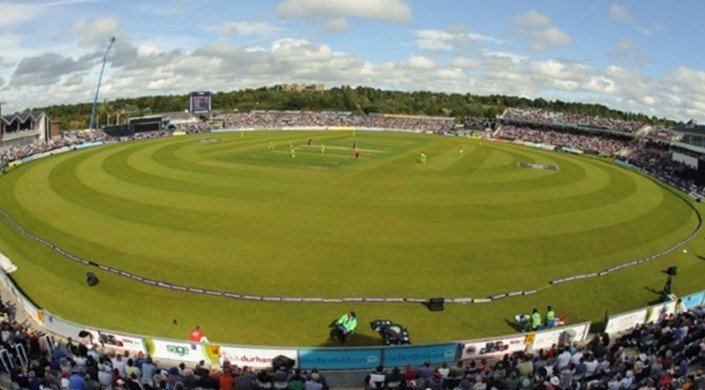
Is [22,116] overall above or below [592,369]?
above

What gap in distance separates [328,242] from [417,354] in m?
13.5

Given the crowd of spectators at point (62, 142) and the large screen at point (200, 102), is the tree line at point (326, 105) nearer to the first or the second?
the large screen at point (200, 102)

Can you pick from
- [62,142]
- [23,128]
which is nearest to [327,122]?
[62,142]

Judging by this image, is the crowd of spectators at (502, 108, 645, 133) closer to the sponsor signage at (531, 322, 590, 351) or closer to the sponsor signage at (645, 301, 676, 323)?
the sponsor signage at (645, 301, 676, 323)

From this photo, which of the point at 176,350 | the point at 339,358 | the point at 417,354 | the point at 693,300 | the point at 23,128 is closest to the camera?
the point at 339,358

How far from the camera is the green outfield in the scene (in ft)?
66.0

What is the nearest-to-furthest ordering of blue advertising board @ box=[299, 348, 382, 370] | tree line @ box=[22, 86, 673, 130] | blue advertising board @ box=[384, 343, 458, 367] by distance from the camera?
blue advertising board @ box=[299, 348, 382, 370], blue advertising board @ box=[384, 343, 458, 367], tree line @ box=[22, 86, 673, 130]

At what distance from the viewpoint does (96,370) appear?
13.1 m

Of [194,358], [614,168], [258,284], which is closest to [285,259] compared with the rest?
[258,284]

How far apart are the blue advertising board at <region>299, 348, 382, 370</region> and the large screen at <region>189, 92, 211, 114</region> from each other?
350 ft

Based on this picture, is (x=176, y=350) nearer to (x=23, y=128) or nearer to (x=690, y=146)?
(x=690, y=146)

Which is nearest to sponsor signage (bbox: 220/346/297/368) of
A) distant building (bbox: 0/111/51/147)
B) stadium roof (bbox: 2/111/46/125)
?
distant building (bbox: 0/111/51/147)

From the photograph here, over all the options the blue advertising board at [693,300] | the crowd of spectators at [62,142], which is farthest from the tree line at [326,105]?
the blue advertising board at [693,300]

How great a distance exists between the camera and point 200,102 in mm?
114438
